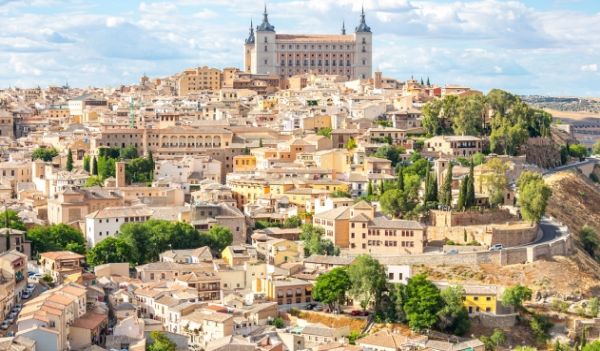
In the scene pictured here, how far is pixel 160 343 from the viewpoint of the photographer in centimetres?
3762

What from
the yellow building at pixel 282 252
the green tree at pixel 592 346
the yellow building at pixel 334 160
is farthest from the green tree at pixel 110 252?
the green tree at pixel 592 346

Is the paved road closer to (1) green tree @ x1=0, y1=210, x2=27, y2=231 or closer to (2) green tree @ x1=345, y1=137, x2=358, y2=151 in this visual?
(2) green tree @ x1=345, y1=137, x2=358, y2=151

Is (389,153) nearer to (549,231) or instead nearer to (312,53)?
(549,231)

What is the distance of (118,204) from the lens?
54031 mm

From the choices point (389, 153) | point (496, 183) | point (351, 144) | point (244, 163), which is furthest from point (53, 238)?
point (351, 144)

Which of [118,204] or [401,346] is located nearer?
[401,346]

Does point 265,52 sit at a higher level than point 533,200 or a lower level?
higher

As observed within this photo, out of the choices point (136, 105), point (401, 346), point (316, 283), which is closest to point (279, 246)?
point (316, 283)

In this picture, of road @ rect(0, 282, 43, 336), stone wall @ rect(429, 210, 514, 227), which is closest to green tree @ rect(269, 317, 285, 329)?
road @ rect(0, 282, 43, 336)

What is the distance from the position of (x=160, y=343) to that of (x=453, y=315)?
11.0 metres

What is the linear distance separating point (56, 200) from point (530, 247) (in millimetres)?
21477

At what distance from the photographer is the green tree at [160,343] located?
37297 mm

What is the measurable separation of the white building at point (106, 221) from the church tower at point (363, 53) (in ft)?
235

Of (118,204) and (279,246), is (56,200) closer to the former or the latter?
(118,204)
